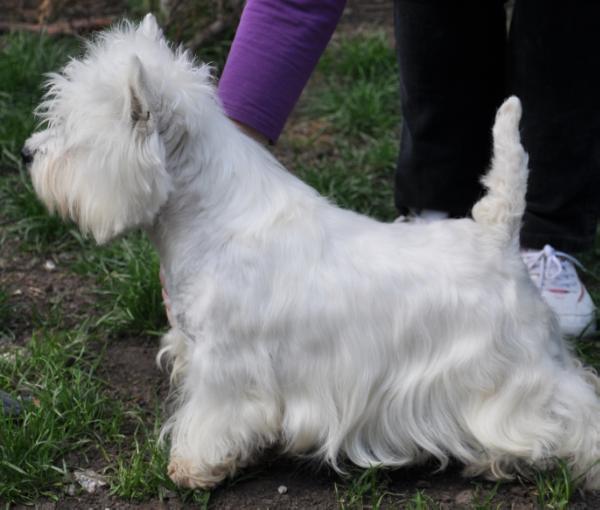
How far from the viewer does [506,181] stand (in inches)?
87.7

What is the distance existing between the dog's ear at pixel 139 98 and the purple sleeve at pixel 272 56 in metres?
0.40

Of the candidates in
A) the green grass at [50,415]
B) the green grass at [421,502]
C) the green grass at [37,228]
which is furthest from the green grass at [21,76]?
the green grass at [421,502]

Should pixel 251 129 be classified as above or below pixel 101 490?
above

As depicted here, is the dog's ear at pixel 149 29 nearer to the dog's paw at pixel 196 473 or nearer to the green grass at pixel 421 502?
the dog's paw at pixel 196 473

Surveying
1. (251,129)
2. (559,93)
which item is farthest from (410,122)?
(251,129)

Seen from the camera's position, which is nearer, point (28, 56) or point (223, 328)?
point (223, 328)

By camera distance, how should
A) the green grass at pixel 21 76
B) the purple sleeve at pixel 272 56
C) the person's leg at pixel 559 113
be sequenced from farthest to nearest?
the green grass at pixel 21 76 < the person's leg at pixel 559 113 < the purple sleeve at pixel 272 56

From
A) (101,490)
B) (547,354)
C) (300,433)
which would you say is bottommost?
(101,490)

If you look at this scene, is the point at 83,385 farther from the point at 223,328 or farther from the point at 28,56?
the point at 28,56

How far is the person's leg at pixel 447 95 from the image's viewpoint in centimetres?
291

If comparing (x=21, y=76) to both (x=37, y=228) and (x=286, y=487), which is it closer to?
(x=37, y=228)

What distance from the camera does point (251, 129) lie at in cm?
249

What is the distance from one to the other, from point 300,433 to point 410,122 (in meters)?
1.22

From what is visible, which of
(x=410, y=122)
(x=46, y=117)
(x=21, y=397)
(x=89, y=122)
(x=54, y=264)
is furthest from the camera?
(x=54, y=264)
